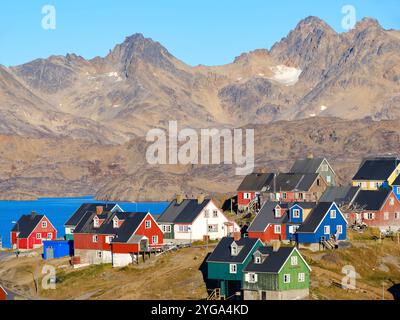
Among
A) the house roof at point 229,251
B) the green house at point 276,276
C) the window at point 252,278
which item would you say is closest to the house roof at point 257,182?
the house roof at point 229,251

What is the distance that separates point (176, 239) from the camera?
4006 inches

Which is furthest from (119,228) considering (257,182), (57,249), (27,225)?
(257,182)

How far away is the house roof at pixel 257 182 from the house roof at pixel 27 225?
2421 cm

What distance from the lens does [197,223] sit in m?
102

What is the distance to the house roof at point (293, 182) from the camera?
4535 inches

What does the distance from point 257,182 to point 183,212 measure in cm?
1986

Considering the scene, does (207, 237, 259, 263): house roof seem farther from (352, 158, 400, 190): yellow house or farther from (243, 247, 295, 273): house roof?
(352, 158, 400, 190): yellow house

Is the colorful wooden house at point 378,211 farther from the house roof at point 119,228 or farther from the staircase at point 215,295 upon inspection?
the staircase at point 215,295

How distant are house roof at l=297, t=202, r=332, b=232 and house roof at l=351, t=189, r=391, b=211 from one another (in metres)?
12.0
